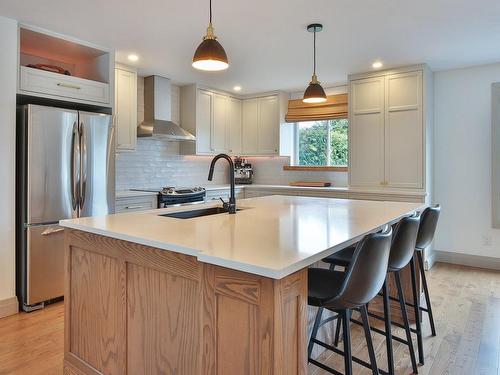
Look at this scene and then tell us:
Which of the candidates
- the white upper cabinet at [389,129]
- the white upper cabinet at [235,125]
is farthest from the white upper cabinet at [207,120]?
the white upper cabinet at [389,129]

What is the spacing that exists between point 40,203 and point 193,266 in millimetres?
2237

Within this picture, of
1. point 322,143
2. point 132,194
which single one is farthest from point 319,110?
point 132,194

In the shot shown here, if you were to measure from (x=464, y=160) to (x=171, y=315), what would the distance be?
426cm

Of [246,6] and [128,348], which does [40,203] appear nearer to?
[128,348]

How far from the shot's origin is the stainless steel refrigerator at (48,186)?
9.87 ft

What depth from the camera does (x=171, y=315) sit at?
5.03ft

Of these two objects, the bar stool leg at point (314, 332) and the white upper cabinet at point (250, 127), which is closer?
the bar stool leg at point (314, 332)

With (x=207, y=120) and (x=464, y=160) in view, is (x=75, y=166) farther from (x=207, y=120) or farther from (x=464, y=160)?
(x=464, y=160)

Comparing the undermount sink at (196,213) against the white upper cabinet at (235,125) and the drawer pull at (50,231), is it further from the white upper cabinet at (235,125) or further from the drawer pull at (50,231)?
the white upper cabinet at (235,125)

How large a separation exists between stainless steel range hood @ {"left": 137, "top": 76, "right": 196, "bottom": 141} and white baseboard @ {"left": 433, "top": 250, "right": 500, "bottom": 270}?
3584 millimetres

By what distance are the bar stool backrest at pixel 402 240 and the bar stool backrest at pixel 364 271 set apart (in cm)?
43

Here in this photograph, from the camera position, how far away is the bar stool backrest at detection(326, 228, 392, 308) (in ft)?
4.80

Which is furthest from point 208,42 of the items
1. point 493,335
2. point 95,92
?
point 493,335

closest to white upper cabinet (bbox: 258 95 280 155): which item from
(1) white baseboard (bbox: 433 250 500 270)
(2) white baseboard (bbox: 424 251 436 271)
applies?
(2) white baseboard (bbox: 424 251 436 271)
